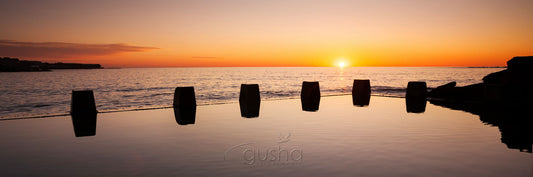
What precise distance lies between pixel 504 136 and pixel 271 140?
16.1 ft

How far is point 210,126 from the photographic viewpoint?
8.50 meters

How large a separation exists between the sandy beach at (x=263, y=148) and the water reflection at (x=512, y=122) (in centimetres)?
27

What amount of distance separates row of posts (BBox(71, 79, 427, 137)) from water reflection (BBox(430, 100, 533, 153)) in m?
2.21

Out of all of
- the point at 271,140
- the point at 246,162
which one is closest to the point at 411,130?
the point at 271,140

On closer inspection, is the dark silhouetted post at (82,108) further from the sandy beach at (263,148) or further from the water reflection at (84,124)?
the sandy beach at (263,148)

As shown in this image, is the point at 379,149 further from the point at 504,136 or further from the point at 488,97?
the point at 488,97

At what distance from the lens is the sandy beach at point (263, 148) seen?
15.6ft

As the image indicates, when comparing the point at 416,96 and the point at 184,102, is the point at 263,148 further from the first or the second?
the point at 416,96

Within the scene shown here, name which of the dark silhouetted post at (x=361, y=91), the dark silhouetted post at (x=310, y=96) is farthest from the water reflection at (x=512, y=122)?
the dark silhouetted post at (x=310, y=96)

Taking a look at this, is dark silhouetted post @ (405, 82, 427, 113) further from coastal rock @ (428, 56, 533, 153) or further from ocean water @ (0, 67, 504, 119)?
ocean water @ (0, 67, 504, 119)

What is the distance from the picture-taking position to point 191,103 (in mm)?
11203

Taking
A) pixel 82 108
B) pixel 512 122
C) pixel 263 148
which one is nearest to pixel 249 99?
pixel 82 108

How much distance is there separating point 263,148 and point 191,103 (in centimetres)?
579

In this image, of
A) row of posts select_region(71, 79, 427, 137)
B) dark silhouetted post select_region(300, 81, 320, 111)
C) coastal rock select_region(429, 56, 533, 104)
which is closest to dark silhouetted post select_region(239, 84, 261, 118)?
row of posts select_region(71, 79, 427, 137)
